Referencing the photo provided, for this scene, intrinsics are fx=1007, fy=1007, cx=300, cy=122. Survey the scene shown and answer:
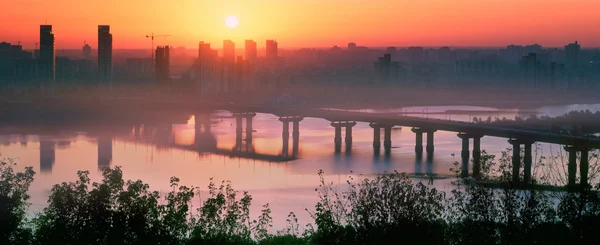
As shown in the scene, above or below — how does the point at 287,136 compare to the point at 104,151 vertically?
above

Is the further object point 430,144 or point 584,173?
point 430,144

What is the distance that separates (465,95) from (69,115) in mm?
55186

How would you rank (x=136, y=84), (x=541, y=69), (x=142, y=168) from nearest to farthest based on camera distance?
(x=142, y=168), (x=136, y=84), (x=541, y=69)

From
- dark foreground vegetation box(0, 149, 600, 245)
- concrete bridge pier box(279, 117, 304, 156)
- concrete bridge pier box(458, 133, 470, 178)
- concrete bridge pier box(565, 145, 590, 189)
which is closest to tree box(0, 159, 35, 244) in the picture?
dark foreground vegetation box(0, 149, 600, 245)

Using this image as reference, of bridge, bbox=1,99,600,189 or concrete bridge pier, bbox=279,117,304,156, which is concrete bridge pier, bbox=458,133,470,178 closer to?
bridge, bbox=1,99,600,189

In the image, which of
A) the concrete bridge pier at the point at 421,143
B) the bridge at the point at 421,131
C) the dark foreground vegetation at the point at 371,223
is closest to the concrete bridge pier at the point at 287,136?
the bridge at the point at 421,131

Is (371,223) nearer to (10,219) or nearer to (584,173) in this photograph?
(10,219)

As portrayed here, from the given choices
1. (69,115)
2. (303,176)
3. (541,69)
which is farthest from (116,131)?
(541,69)

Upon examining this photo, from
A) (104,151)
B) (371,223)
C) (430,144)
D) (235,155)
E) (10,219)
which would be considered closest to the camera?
(371,223)

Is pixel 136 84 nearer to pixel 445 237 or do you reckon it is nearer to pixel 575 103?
pixel 575 103

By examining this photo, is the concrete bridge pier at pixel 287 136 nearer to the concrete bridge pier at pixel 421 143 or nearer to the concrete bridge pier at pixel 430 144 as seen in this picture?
the concrete bridge pier at pixel 421 143

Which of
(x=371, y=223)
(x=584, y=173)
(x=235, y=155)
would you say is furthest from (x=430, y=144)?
(x=371, y=223)

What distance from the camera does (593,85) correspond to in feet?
409

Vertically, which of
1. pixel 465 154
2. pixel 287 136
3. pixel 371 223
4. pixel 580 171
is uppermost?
pixel 580 171
